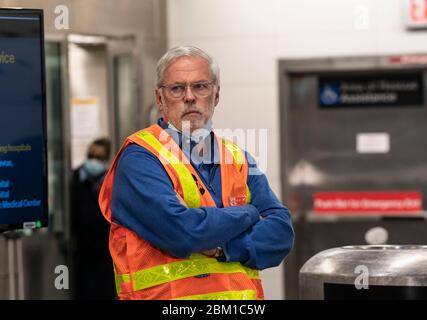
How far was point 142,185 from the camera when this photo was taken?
2.77 meters

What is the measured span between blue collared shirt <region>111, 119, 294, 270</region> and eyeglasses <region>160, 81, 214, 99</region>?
0.38 feet

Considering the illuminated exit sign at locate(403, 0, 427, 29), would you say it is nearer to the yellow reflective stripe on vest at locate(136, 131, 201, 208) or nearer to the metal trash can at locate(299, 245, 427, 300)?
the metal trash can at locate(299, 245, 427, 300)

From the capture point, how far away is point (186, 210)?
2748mm

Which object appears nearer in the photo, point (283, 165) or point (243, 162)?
point (243, 162)

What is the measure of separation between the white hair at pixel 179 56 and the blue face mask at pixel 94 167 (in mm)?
3753

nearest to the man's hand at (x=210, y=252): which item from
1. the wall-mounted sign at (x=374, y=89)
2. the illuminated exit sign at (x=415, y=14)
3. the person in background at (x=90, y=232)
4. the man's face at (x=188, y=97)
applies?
the man's face at (x=188, y=97)

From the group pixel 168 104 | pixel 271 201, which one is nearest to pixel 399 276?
pixel 271 201

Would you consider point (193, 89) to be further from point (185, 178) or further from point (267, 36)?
point (267, 36)

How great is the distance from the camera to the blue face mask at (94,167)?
21.8 feet

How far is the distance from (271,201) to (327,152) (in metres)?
3.75

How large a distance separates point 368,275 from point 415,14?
3254 mm
